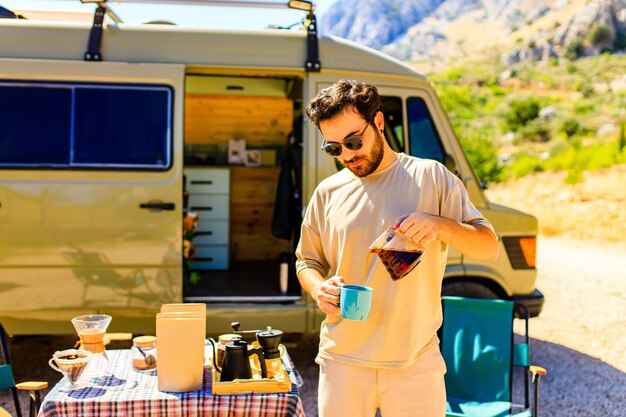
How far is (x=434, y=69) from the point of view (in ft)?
279

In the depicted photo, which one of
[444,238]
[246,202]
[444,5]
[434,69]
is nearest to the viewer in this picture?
[444,238]

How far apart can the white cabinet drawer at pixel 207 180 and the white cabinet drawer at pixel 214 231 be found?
0.38 meters

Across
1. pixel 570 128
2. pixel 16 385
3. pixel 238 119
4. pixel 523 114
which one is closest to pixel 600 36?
pixel 523 114

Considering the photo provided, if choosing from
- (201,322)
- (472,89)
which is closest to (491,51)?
(472,89)

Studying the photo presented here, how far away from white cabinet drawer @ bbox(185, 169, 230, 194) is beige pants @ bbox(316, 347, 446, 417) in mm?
5597

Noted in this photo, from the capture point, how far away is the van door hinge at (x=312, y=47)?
4855 mm

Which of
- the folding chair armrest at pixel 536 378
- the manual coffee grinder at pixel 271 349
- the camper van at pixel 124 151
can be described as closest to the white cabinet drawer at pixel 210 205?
the camper van at pixel 124 151

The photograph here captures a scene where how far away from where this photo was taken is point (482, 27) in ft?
452

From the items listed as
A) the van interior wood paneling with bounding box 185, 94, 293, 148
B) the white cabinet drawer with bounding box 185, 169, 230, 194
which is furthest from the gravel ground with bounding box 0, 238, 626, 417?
the van interior wood paneling with bounding box 185, 94, 293, 148

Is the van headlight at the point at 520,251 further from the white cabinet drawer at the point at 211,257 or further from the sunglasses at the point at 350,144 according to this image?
the white cabinet drawer at the point at 211,257

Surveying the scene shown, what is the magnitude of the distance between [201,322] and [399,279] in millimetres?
863

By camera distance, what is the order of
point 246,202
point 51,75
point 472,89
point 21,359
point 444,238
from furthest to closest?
point 472,89, point 246,202, point 21,359, point 51,75, point 444,238

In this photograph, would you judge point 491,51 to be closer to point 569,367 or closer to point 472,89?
point 472,89

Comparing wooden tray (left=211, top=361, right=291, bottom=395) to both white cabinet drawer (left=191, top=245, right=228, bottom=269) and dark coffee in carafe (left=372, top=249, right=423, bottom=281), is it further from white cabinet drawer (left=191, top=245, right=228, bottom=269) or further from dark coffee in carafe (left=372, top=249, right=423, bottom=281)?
white cabinet drawer (left=191, top=245, right=228, bottom=269)
